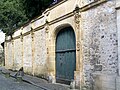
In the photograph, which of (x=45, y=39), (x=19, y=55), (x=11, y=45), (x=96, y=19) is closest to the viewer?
(x=96, y=19)

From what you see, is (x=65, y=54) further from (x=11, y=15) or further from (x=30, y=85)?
(x=11, y=15)

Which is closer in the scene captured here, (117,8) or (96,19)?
(117,8)

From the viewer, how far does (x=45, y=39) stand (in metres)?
18.0

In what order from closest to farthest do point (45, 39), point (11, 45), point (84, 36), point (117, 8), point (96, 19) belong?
point (117, 8) < point (96, 19) < point (84, 36) < point (45, 39) < point (11, 45)

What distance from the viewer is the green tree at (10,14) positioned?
98.0 feet

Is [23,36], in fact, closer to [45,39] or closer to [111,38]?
[45,39]

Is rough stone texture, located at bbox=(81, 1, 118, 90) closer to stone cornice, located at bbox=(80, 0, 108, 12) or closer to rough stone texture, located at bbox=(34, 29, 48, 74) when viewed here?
stone cornice, located at bbox=(80, 0, 108, 12)

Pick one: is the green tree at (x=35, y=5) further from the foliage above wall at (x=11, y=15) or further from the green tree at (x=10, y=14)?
the green tree at (x=10, y=14)

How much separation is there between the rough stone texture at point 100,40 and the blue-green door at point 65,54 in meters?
1.89

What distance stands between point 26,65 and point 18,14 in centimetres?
Result: 912

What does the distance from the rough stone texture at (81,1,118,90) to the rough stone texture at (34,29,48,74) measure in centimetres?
581

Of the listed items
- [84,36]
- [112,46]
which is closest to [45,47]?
[84,36]

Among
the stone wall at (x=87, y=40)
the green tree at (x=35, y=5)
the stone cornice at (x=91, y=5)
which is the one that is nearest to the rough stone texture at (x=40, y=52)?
the stone wall at (x=87, y=40)

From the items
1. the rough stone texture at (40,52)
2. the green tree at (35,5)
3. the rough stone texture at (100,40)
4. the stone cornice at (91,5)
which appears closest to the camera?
the rough stone texture at (100,40)
